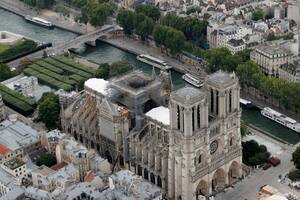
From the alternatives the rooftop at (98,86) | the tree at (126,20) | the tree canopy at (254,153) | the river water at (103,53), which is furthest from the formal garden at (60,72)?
the tree canopy at (254,153)

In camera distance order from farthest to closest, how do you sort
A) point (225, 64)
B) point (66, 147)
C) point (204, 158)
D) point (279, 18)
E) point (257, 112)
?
point (279, 18) → point (225, 64) → point (257, 112) → point (66, 147) → point (204, 158)

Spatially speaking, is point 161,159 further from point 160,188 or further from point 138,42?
point 138,42

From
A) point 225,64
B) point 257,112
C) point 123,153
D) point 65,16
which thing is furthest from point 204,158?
point 65,16

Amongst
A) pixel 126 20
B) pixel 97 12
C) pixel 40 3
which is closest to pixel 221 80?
pixel 126 20

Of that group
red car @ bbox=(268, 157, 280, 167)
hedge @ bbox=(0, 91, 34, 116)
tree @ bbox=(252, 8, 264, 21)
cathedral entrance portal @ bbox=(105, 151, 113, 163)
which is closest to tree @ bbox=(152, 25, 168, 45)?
tree @ bbox=(252, 8, 264, 21)

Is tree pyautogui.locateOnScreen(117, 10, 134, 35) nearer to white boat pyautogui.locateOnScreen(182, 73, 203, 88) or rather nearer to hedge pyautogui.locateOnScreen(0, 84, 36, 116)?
white boat pyautogui.locateOnScreen(182, 73, 203, 88)

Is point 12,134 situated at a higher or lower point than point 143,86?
lower
